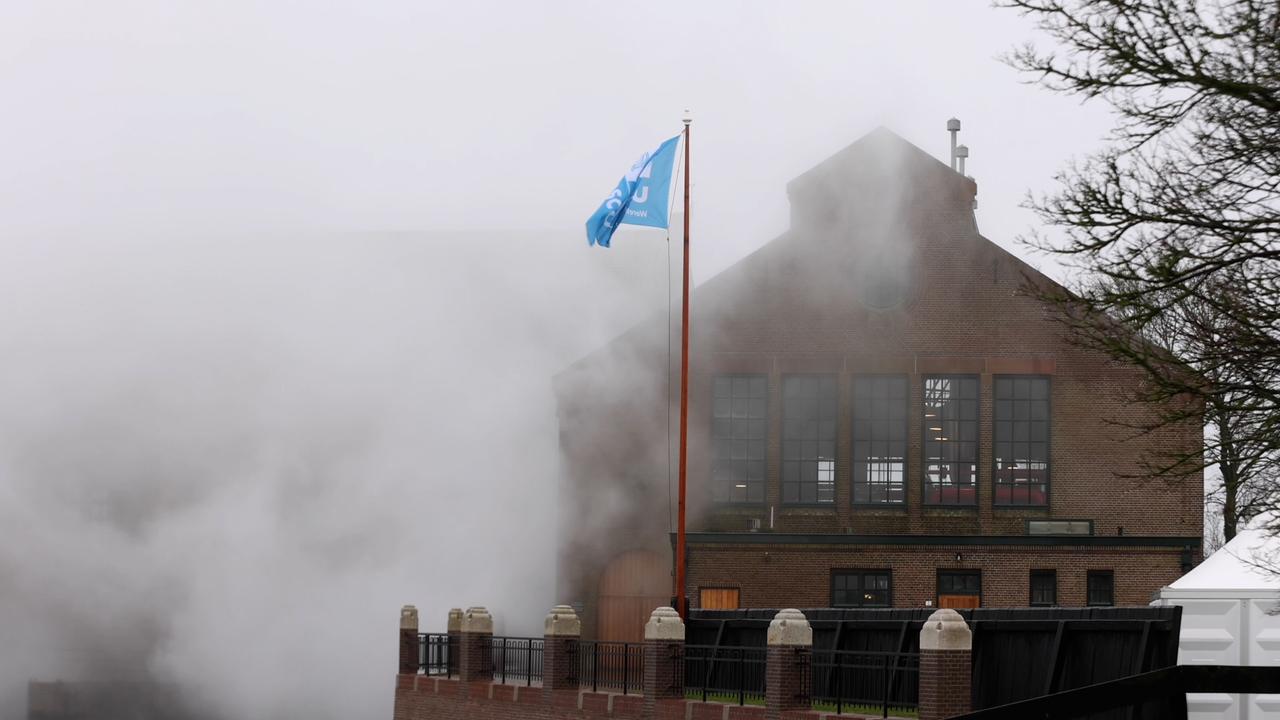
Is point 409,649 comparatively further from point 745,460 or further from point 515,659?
point 745,460

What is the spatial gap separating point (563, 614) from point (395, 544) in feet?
36.8

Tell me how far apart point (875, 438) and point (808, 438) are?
4.38ft

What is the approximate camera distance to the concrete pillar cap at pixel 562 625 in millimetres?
23562

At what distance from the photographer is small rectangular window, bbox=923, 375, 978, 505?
105 ft

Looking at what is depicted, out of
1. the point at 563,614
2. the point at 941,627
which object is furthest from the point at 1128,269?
the point at 563,614

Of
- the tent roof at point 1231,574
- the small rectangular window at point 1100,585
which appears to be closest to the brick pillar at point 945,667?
the tent roof at point 1231,574

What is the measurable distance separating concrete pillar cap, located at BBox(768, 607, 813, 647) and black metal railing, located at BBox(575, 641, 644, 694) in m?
3.96

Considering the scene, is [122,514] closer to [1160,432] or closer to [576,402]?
[576,402]

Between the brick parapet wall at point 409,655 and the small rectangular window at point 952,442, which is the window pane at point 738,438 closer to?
the small rectangular window at point 952,442

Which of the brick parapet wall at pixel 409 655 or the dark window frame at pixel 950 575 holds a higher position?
the dark window frame at pixel 950 575

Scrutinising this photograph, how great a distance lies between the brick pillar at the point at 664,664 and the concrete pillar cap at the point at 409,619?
8.44m

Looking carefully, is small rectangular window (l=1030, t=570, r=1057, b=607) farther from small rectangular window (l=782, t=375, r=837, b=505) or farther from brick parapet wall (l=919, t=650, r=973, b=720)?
brick parapet wall (l=919, t=650, r=973, b=720)

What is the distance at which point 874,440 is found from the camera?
3231cm

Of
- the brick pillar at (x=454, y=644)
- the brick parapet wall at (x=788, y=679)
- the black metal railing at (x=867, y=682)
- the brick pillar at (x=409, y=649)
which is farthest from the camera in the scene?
the brick pillar at (x=409, y=649)
